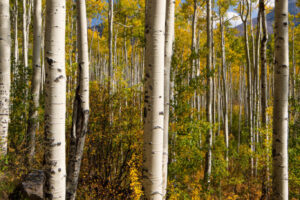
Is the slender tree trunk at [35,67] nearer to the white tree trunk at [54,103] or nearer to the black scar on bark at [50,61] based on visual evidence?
the white tree trunk at [54,103]

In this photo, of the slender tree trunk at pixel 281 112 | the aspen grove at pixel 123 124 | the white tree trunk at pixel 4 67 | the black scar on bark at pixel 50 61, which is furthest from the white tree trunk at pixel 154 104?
the white tree trunk at pixel 4 67

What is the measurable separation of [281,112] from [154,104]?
1.72 m

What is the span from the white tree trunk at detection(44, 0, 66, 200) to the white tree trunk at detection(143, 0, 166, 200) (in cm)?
85

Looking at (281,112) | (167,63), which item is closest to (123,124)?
(167,63)

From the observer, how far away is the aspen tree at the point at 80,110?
332 cm

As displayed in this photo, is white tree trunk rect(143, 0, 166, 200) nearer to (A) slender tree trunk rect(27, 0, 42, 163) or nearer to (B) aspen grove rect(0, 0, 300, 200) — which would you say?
(B) aspen grove rect(0, 0, 300, 200)

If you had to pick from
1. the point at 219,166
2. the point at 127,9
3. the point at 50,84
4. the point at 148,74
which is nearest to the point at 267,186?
the point at 219,166

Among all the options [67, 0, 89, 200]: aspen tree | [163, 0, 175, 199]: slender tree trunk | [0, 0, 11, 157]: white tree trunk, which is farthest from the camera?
[0, 0, 11, 157]: white tree trunk

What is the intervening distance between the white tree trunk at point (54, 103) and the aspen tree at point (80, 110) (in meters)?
1.12

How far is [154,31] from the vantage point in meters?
2.25

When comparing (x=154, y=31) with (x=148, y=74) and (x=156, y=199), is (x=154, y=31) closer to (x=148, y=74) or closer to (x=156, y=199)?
(x=148, y=74)

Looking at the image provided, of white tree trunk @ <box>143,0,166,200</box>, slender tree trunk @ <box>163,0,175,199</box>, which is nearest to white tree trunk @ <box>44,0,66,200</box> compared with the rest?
white tree trunk @ <box>143,0,166,200</box>

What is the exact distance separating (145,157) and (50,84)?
1.20m

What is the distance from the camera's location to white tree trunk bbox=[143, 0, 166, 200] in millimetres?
2215
